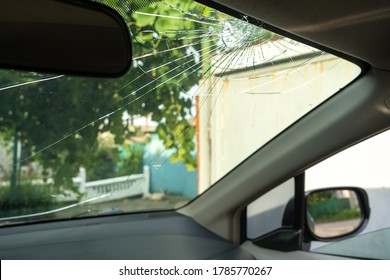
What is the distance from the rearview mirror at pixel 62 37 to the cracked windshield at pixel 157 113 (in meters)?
0.39

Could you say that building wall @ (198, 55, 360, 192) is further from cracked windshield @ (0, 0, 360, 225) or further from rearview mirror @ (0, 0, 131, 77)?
rearview mirror @ (0, 0, 131, 77)

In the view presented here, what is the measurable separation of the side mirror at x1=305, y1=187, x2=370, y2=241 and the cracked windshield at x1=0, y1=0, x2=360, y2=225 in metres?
0.45

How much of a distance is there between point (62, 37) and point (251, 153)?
1.47 meters

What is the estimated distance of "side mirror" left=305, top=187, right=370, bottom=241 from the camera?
2346mm

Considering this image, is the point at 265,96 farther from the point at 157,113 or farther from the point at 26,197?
the point at 26,197

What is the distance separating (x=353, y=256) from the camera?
89.8 inches

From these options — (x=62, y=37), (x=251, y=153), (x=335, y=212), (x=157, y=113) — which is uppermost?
(x=62, y=37)

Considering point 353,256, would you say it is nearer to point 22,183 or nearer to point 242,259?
point 242,259

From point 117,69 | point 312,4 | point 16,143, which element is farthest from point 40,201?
point 312,4

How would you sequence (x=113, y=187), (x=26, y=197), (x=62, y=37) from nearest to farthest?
(x=62, y=37) → (x=26, y=197) → (x=113, y=187)

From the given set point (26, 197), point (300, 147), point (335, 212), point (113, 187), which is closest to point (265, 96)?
point (300, 147)

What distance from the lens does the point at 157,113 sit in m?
2.54

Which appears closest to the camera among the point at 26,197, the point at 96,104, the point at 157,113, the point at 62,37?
the point at 62,37

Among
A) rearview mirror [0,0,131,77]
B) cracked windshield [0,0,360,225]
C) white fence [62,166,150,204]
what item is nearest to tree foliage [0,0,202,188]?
cracked windshield [0,0,360,225]
